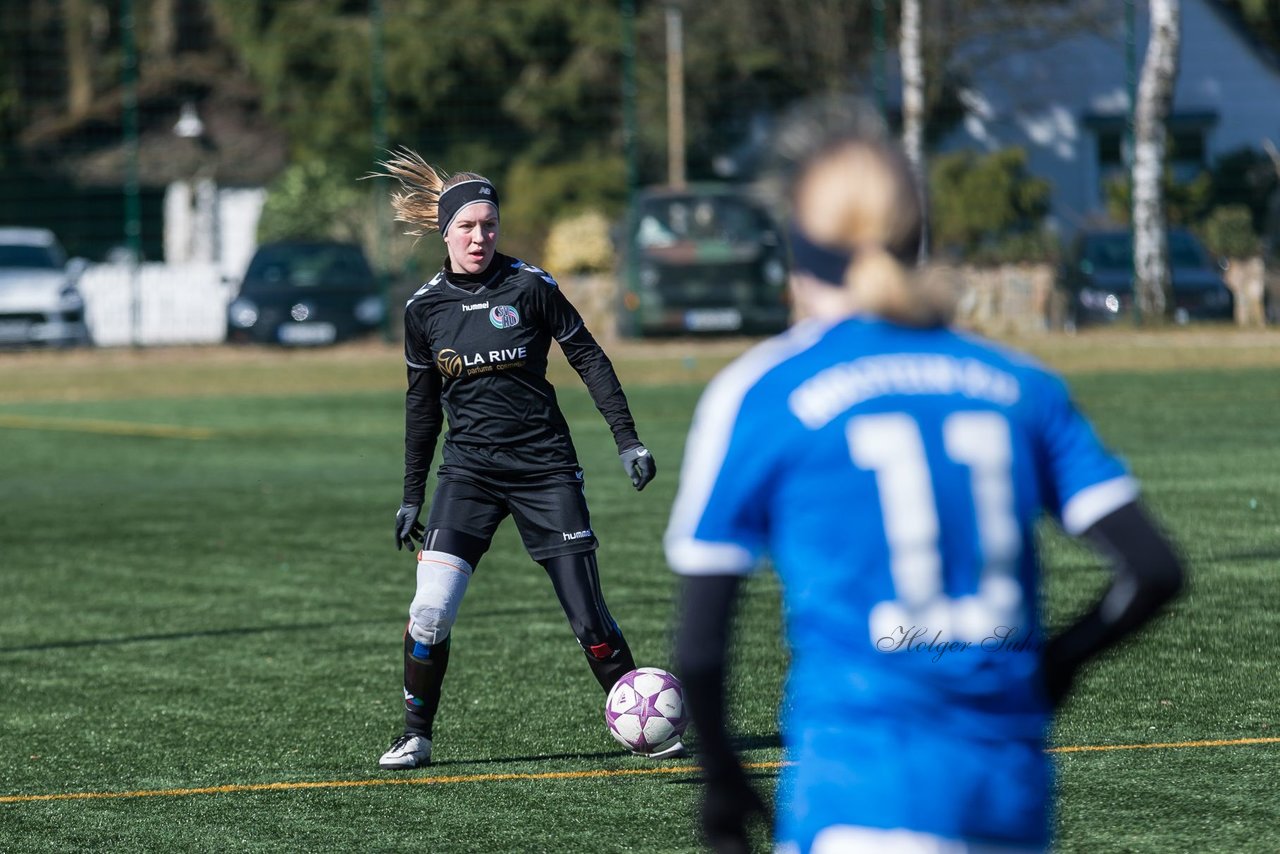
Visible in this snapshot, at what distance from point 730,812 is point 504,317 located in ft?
12.9

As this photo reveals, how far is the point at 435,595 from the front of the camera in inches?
249

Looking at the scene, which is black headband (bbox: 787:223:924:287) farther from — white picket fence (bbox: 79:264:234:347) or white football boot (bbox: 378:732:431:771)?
white picket fence (bbox: 79:264:234:347)

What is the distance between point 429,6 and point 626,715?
34.2 m

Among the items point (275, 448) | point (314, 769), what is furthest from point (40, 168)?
point (314, 769)

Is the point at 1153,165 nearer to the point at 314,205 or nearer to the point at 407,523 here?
the point at 314,205

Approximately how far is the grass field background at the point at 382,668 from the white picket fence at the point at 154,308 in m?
11.2

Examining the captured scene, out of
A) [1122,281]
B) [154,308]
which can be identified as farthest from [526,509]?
[154,308]

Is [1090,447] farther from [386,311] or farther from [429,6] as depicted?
[429,6]

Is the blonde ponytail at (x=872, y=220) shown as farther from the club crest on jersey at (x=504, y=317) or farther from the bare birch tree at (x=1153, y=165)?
the bare birch tree at (x=1153, y=165)

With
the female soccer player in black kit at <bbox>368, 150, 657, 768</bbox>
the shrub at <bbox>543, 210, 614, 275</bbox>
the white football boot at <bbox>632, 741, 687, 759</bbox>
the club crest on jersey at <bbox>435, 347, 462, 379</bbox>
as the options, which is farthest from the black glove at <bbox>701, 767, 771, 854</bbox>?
the shrub at <bbox>543, 210, 614, 275</bbox>

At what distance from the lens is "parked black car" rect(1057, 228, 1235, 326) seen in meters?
27.9

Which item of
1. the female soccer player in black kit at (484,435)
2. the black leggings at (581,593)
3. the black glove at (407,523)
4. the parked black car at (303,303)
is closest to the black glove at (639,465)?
the female soccer player in black kit at (484,435)

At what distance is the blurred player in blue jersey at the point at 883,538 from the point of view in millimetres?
2590

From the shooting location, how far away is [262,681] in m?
8.05
